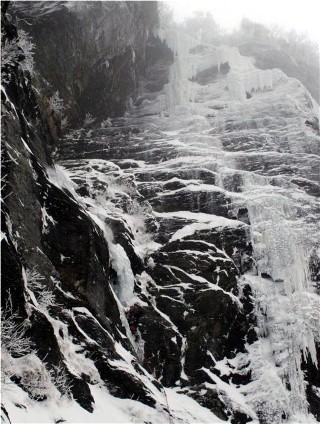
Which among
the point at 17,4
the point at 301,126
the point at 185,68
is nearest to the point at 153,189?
the point at 301,126

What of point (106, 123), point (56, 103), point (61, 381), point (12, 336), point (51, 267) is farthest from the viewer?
point (106, 123)

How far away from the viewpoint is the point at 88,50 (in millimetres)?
31266

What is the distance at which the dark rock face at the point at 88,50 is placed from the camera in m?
28.4

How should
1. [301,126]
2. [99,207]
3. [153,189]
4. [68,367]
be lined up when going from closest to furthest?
[68,367] → [99,207] → [153,189] → [301,126]

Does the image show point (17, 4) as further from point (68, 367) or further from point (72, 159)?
point (68, 367)

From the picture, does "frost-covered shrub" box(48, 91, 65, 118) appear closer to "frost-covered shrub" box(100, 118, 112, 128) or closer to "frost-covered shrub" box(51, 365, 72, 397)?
"frost-covered shrub" box(100, 118, 112, 128)

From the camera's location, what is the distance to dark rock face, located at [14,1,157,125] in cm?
2839

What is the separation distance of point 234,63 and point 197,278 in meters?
27.1

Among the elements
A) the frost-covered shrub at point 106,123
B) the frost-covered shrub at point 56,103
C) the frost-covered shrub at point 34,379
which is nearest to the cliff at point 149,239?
the frost-covered shrub at point 34,379

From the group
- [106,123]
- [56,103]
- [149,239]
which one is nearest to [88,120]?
[106,123]

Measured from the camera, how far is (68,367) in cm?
1209

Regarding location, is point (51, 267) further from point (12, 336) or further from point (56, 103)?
point (56, 103)

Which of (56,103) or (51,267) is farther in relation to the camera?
(56,103)

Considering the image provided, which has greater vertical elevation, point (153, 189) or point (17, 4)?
point (17, 4)
